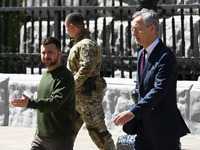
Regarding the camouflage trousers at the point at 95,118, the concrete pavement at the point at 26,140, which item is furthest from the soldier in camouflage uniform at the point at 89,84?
the concrete pavement at the point at 26,140

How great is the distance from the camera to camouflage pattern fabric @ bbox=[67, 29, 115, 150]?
5.89 metres

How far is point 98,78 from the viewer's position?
6043 millimetres

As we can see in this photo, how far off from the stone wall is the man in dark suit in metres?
4.12

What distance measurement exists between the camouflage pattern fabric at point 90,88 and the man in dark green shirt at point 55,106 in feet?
4.71

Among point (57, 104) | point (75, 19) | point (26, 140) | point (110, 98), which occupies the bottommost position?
point (26, 140)

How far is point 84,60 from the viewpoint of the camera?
5844 millimetres

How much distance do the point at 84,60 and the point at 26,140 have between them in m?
2.42

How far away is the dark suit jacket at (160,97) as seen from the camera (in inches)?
152

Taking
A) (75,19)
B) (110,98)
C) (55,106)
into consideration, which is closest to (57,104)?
(55,106)

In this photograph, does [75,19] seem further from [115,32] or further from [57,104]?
[115,32]

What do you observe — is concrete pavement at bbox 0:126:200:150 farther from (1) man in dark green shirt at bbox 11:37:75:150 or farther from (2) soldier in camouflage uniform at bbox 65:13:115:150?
(1) man in dark green shirt at bbox 11:37:75:150

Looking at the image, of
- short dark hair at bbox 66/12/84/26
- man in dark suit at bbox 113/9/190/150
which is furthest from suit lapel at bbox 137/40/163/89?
short dark hair at bbox 66/12/84/26

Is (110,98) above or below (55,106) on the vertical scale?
below

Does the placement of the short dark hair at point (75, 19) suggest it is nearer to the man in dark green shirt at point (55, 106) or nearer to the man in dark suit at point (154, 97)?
the man in dark green shirt at point (55, 106)
